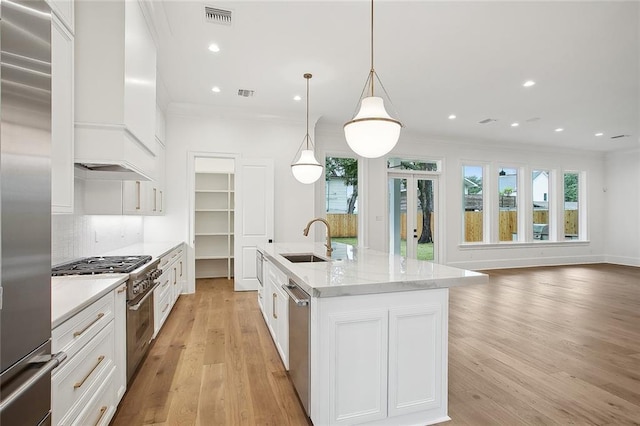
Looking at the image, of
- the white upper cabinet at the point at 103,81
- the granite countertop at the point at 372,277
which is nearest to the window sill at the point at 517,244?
the granite countertop at the point at 372,277

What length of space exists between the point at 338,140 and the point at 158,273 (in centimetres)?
457

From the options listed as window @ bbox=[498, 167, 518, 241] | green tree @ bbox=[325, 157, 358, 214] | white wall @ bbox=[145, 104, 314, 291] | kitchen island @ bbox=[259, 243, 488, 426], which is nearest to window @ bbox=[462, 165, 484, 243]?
window @ bbox=[498, 167, 518, 241]

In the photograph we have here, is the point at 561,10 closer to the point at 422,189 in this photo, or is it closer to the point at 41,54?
the point at 41,54

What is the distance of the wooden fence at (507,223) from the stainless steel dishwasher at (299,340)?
6.78m

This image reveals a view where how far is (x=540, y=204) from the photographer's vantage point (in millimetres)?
8781

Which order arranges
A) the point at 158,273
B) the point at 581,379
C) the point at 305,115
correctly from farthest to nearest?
the point at 305,115 < the point at 158,273 < the point at 581,379

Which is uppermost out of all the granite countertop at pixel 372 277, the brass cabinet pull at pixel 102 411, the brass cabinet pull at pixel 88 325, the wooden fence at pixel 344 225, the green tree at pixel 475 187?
the green tree at pixel 475 187

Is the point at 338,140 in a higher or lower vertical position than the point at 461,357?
higher

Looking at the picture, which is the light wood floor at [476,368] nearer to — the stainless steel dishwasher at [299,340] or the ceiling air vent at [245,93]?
the stainless steel dishwasher at [299,340]

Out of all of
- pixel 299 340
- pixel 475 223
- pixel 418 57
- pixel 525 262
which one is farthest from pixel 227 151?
pixel 525 262

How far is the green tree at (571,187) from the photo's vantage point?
356 inches

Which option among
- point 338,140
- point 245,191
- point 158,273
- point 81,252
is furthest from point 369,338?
point 338,140

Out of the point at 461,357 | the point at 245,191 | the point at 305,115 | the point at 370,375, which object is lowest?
the point at 461,357

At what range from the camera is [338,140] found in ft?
22.1
